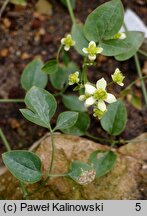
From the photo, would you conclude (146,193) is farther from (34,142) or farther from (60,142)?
(34,142)

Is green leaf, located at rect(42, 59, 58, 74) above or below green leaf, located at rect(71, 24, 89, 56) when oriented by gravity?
below

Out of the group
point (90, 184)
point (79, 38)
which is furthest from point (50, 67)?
point (90, 184)

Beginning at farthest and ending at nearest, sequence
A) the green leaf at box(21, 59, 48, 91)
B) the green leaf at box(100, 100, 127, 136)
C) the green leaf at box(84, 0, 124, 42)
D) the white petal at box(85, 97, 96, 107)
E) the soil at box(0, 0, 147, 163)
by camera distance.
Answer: the soil at box(0, 0, 147, 163) → the green leaf at box(21, 59, 48, 91) → the green leaf at box(100, 100, 127, 136) → the green leaf at box(84, 0, 124, 42) → the white petal at box(85, 97, 96, 107)

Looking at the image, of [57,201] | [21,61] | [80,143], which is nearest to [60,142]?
[80,143]

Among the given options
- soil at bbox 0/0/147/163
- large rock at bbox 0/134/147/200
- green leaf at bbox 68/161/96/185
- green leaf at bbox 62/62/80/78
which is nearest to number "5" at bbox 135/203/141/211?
large rock at bbox 0/134/147/200

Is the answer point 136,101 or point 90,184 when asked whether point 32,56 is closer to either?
point 136,101

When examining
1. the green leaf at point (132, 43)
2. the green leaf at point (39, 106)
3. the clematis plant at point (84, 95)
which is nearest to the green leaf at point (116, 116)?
the clematis plant at point (84, 95)

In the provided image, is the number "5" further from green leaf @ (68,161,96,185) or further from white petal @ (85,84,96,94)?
white petal @ (85,84,96,94)
